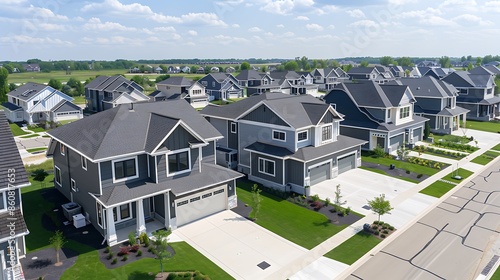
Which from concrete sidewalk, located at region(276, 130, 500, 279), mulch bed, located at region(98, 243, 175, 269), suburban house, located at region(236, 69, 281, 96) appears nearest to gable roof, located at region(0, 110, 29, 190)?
mulch bed, located at region(98, 243, 175, 269)

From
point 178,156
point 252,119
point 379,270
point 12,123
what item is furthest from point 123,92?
point 379,270

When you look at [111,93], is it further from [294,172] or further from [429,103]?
[429,103]

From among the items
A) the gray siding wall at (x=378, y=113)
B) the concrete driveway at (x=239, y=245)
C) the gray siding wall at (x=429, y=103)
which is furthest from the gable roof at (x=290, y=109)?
the gray siding wall at (x=429, y=103)

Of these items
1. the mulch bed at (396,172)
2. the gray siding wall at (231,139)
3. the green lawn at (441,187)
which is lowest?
the green lawn at (441,187)

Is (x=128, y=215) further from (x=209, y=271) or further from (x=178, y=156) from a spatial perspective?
(x=209, y=271)

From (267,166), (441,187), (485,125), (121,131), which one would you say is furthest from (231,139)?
(485,125)

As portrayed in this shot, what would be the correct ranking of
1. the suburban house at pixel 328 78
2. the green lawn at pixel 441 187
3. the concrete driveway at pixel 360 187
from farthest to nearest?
the suburban house at pixel 328 78 < the green lawn at pixel 441 187 < the concrete driveway at pixel 360 187

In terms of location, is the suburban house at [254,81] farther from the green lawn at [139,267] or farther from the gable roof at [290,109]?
the green lawn at [139,267]
